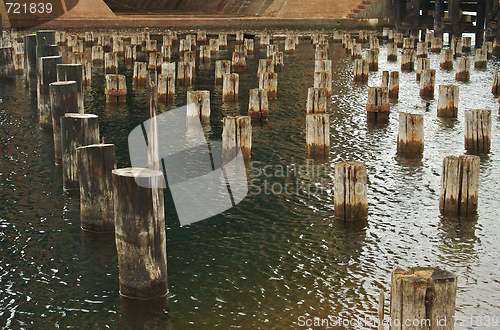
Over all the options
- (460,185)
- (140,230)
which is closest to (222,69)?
(460,185)

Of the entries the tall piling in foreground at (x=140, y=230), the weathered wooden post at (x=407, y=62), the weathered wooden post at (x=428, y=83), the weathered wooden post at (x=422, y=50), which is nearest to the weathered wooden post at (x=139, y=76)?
the weathered wooden post at (x=428, y=83)

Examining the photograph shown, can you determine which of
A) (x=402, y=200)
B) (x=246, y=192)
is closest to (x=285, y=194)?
(x=246, y=192)

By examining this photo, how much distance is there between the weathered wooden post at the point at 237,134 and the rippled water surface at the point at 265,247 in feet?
1.29

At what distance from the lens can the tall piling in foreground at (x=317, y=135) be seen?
1345cm

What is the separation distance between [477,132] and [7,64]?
685 inches

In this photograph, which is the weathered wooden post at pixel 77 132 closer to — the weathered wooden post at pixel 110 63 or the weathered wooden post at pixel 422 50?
the weathered wooden post at pixel 110 63

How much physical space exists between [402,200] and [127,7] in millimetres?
41017

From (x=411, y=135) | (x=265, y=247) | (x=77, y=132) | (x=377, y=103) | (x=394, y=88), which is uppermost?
(x=394, y=88)

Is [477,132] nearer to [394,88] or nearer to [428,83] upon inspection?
[394,88]

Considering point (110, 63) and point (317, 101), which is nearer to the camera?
point (317, 101)

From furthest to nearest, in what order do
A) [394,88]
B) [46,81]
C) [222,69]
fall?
[222,69], [394,88], [46,81]

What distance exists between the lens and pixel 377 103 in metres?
17.1

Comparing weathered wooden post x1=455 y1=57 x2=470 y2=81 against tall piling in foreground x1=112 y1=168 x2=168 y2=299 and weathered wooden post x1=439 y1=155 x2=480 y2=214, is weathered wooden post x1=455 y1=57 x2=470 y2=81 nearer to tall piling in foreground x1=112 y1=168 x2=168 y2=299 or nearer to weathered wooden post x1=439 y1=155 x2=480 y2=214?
weathered wooden post x1=439 y1=155 x2=480 y2=214

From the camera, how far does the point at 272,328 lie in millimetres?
6863
